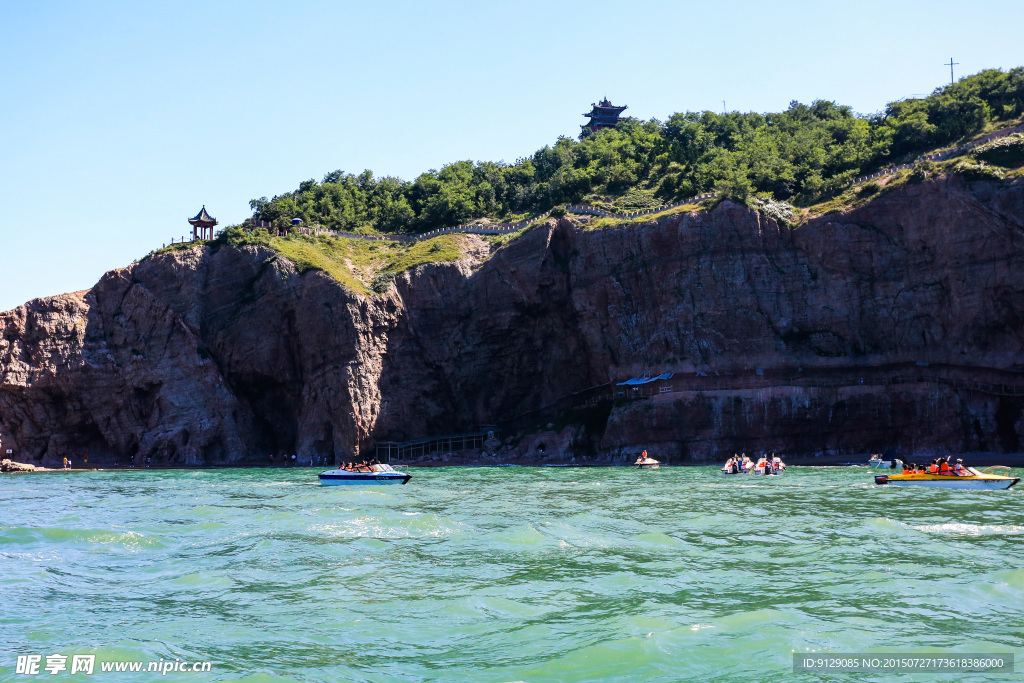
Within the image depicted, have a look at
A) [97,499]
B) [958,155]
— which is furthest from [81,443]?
[958,155]

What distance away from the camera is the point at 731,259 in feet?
280

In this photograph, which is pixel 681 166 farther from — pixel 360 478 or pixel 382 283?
pixel 360 478

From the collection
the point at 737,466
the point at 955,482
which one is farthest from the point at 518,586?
the point at 737,466

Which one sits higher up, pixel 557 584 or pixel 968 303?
pixel 968 303

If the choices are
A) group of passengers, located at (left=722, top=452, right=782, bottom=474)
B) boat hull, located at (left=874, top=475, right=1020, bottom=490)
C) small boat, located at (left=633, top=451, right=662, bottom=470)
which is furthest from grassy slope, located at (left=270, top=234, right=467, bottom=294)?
boat hull, located at (left=874, top=475, right=1020, bottom=490)

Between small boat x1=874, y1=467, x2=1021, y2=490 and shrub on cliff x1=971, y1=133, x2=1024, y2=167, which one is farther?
shrub on cliff x1=971, y1=133, x2=1024, y2=167

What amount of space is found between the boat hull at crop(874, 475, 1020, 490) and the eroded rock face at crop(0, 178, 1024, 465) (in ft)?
84.5

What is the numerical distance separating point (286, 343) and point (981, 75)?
9172cm

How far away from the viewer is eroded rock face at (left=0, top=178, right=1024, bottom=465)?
77.0 m

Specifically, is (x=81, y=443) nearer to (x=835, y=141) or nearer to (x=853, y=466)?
(x=853, y=466)

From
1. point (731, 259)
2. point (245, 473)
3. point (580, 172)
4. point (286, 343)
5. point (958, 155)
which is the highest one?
point (580, 172)

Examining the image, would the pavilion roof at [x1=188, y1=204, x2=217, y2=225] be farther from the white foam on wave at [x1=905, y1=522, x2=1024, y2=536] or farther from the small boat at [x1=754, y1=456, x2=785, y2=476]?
the white foam on wave at [x1=905, y1=522, x2=1024, y2=536]

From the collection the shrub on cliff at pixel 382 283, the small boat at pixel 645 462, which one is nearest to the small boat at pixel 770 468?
the small boat at pixel 645 462

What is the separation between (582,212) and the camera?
97.6 m
